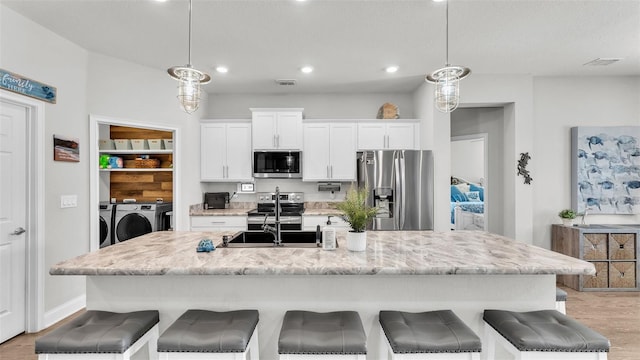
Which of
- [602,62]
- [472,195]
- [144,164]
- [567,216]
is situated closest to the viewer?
[602,62]

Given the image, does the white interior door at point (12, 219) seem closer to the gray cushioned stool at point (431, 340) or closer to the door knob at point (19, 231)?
the door knob at point (19, 231)

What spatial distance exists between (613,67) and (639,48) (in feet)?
2.06

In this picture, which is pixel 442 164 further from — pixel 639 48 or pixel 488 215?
pixel 639 48

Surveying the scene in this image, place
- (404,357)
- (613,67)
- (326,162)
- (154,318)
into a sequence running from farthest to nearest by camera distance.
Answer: (326,162), (613,67), (154,318), (404,357)

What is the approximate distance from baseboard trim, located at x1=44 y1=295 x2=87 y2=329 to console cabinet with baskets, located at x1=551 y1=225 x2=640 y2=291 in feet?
18.5

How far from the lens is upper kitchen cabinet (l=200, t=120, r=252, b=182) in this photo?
15.2 ft

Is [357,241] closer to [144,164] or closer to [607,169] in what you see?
[607,169]

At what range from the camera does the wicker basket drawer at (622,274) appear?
3793 millimetres

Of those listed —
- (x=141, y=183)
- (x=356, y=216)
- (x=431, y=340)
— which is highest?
(x=141, y=183)

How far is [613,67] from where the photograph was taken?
3.88 m

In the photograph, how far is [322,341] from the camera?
1408 mm

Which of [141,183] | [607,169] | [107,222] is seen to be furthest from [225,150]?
[607,169]

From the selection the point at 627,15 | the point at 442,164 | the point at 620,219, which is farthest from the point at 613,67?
the point at 442,164

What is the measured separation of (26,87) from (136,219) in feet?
7.76
